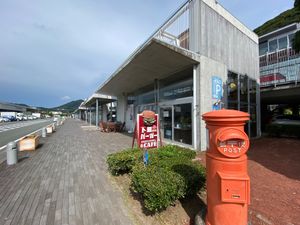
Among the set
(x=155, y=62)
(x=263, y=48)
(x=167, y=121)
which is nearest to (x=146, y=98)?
(x=167, y=121)

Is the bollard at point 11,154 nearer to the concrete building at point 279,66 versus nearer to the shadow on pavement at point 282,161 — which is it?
the shadow on pavement at point 282,161

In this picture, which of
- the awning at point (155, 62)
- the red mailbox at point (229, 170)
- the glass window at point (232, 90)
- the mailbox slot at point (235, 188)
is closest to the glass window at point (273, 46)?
the glass window at point (232, 90)

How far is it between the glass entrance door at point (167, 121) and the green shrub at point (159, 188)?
674 cm

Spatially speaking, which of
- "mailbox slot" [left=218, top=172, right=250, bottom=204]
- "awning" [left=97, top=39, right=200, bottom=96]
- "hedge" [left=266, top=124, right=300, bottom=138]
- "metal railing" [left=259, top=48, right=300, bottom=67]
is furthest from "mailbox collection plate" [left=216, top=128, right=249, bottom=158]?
"metal railing" [left=259, top=48, right=300, bottom=67]

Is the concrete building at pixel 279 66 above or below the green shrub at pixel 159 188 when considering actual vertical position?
above

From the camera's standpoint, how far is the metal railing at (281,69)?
1129cm

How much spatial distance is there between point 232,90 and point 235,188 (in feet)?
26.8

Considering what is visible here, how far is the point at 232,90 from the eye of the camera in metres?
9.44

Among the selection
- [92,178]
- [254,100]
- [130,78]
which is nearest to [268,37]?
[254,100]

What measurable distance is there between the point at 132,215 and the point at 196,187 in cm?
122

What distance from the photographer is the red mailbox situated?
221 centimetres

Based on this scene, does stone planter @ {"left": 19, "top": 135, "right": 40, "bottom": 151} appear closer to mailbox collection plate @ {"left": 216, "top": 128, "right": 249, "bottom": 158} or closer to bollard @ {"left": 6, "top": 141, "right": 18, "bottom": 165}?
bollard @ {"left": 6, "top": 141, "right": 18, "bottom": 165}

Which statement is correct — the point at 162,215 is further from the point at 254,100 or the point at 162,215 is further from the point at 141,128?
the point at 254,100

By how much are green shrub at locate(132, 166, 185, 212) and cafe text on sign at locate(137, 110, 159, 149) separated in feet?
4.01
